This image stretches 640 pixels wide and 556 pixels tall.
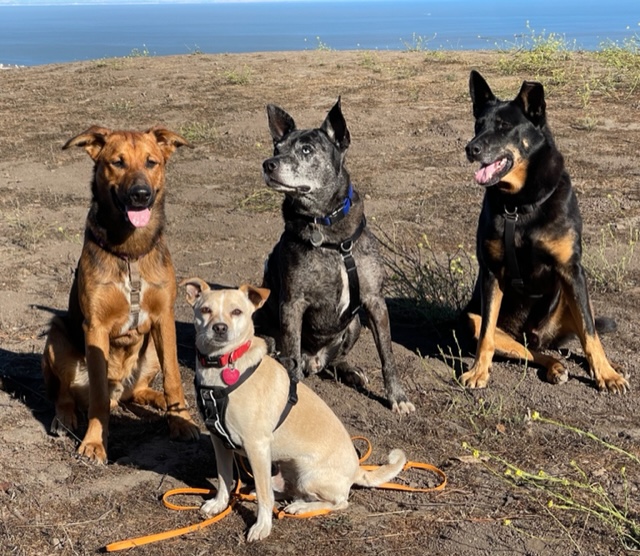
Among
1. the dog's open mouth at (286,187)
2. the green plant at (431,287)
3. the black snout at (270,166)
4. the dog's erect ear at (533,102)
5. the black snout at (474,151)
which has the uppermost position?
the dog's erect ear at (533,102)

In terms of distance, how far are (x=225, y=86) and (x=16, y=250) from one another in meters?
7.75

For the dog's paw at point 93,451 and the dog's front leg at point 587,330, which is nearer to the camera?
the dog's paw at point 93,451

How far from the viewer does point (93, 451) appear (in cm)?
512

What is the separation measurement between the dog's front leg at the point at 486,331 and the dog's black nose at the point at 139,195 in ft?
7.50

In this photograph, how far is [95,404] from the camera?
525cm

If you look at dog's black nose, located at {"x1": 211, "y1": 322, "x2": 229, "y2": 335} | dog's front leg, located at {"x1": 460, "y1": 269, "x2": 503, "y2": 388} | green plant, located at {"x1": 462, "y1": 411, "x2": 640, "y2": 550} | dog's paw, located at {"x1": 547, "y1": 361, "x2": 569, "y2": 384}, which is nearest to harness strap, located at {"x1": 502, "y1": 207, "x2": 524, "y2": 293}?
dog's front leg, located at {"x1": 460, "y1": 269, "x2": 503, "y2": 388}

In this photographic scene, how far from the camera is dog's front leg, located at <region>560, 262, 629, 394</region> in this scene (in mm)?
5938

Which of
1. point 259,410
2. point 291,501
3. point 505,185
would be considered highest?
point 505,185

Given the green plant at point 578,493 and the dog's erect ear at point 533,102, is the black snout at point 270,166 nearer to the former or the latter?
the dog's erect ear at point 533,102

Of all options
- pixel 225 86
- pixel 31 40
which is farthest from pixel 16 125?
pixel 31 40

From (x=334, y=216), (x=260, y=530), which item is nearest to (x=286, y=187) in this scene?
(x=334, y=216)

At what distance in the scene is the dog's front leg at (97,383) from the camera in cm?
523

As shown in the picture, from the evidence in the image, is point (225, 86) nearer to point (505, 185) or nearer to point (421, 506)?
point (505, 185)

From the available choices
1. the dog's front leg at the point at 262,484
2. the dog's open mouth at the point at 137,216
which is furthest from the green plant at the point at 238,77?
the dog's front leg at the point at 262,484
